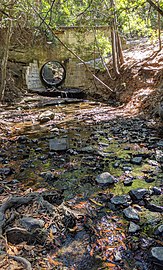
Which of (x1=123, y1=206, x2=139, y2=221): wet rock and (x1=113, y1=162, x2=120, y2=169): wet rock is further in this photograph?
(x1=113, y1=162, x2=120, y2=169): wet rock

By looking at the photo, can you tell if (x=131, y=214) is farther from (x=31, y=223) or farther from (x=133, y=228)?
(x=31, y=223)

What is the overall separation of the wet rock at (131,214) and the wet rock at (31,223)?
785 millimetres

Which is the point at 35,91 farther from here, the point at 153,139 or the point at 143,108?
the point at 153,139

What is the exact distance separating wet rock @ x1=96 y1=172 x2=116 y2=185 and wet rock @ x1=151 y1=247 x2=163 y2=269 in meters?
1.21

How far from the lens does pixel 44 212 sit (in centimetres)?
224

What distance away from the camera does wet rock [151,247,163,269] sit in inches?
66.0

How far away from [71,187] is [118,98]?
7.38 m

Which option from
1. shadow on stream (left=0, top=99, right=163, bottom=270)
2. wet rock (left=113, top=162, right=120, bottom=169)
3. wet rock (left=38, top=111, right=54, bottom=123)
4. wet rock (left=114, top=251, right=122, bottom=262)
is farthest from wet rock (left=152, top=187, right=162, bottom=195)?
wet rock (left=38, top=111, right=54, bottom=123)

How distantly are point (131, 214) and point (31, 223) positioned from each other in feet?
3.06

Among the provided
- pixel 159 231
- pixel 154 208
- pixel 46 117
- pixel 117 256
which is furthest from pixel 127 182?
pixel 46 117

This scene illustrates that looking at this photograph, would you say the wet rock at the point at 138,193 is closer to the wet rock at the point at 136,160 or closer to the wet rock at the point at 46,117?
the wet rock at the point at 136,160

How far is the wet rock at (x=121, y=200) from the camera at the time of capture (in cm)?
246

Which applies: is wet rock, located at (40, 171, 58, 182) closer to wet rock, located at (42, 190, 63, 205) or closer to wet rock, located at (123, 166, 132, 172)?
wet rock, located at (42, 190, 63, 205)

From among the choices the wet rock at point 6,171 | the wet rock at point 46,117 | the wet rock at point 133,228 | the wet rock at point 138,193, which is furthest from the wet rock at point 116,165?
the wet rock at point 46,117
